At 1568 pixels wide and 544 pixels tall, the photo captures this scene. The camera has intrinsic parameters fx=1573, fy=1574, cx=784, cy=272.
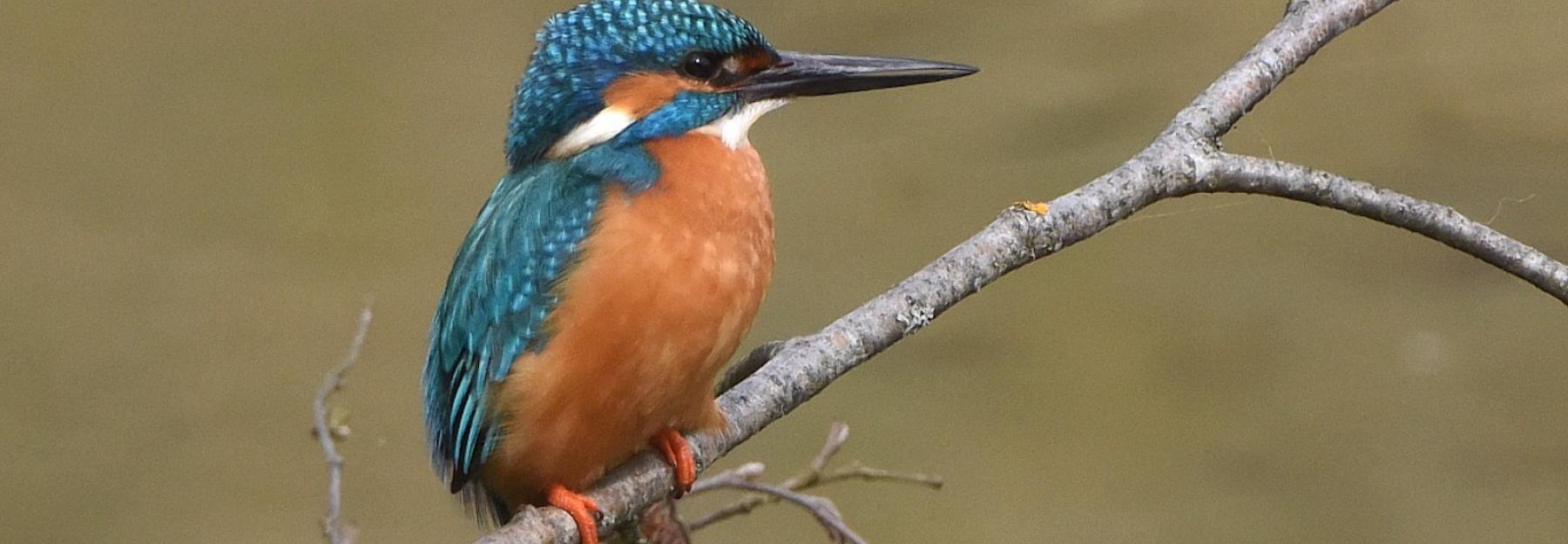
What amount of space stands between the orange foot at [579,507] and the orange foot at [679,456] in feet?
0.23

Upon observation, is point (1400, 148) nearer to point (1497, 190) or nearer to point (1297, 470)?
point (1497, 190)

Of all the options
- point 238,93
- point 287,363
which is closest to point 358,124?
point 238,93

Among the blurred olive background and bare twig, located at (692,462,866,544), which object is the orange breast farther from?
the blurred olive background

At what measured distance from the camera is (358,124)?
6.97 ft

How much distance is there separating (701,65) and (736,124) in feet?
0.17

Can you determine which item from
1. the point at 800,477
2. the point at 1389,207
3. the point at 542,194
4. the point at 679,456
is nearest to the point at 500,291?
the point at 542,194

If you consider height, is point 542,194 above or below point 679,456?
above

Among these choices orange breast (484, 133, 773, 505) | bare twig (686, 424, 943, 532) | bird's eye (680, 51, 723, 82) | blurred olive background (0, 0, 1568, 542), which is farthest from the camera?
blurred olive background (0, 0, 1568, 542)

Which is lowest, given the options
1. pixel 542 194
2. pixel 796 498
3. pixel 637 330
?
pixel 796 498

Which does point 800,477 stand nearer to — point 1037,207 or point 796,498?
point 796,498

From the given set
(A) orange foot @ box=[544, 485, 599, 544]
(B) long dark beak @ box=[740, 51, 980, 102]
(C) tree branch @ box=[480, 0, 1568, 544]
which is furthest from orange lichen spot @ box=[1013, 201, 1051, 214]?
(A) orange foot @ box=[544, 485, 599, 544]

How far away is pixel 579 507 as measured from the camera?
108cm

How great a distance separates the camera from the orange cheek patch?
1165 millimetres

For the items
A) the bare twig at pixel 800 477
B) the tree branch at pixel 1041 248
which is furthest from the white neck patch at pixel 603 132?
the bare twig at pixel 800 477
